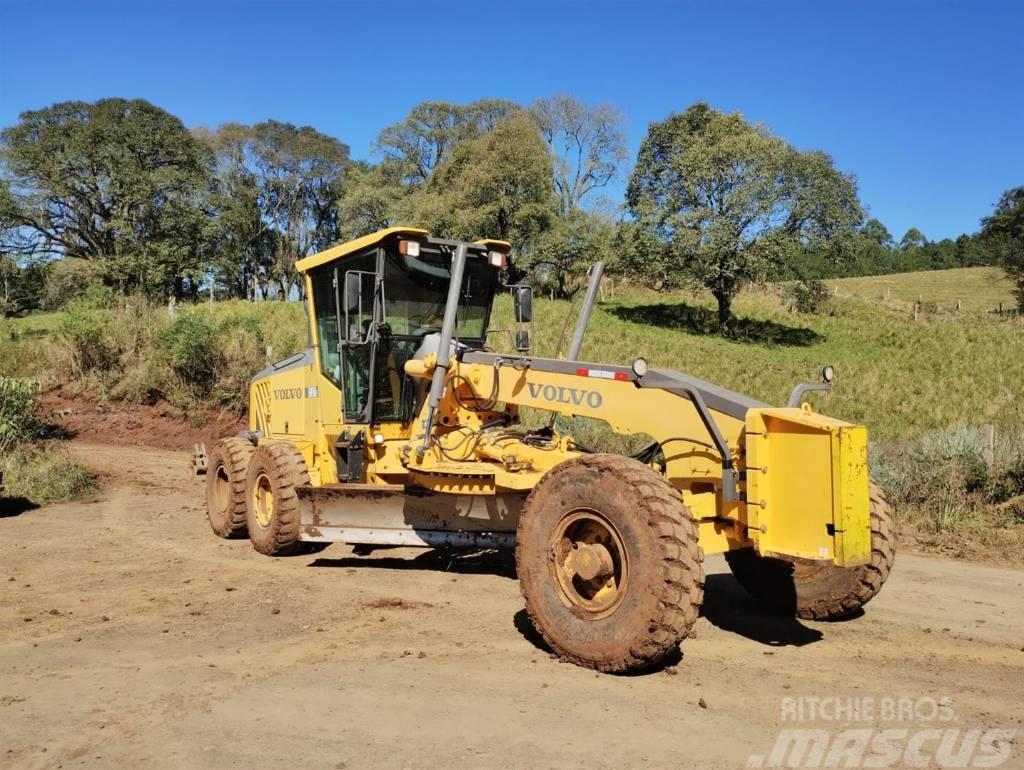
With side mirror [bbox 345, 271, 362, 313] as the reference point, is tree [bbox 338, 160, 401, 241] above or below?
above

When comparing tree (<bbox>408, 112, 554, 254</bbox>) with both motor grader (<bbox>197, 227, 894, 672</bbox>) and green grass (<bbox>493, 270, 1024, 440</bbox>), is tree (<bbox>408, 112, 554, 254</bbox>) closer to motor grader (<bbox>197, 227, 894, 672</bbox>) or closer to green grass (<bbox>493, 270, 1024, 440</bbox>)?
green grass (<bbox>493, 270, 1024, 440</bbox>)

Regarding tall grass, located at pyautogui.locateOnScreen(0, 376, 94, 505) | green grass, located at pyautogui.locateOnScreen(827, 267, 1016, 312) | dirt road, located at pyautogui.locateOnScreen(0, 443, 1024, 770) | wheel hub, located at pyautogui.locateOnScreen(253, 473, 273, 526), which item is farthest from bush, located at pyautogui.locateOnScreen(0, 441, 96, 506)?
green grass, located at pyautogui.locateOnScreen(827, 267, 1016, 312)

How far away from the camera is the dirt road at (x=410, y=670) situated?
12.5 feet

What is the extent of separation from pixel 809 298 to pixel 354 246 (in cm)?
3713

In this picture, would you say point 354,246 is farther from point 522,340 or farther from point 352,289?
point 522,340

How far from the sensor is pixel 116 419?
1934 centimetres

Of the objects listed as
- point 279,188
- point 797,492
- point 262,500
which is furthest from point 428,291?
point 279,188

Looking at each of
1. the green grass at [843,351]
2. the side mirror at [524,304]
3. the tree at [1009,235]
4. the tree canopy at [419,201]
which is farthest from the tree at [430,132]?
the side mirror at [524,304]

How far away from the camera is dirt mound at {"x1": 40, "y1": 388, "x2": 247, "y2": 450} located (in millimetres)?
18734

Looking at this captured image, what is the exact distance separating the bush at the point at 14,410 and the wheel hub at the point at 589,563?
38.1ft

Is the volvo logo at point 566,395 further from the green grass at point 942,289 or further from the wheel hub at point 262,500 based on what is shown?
the green grass at point 942,289

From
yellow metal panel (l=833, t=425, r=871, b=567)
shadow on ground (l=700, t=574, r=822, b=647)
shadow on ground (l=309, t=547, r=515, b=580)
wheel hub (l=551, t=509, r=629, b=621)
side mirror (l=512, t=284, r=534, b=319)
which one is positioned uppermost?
side mirror (l=512, t=284, r=534, b=319)

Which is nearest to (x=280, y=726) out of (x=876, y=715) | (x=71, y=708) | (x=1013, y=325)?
(x=71, y=708)

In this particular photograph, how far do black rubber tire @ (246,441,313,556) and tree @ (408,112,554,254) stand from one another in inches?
1191
